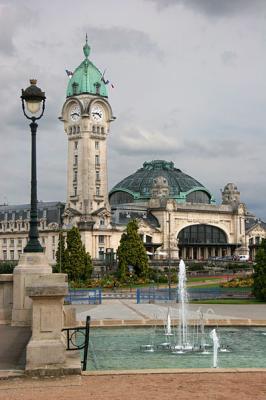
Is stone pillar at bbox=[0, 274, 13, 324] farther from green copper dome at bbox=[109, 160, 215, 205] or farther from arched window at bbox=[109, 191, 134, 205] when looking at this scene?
arched window at bbox=[109, 191, 134, 205]

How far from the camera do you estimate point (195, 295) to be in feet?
200

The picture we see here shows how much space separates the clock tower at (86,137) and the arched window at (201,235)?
24.5 m

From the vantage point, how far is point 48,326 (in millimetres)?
14227

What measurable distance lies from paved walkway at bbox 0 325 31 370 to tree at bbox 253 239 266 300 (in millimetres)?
34211

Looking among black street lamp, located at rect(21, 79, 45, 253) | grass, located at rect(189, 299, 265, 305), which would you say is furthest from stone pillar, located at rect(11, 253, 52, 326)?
grass, located at rect(189, 299, 265, 305)

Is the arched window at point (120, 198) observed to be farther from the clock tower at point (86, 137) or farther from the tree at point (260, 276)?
the tree at point (260, 276)

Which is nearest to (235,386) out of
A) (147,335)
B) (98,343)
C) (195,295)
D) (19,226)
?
(98,343)

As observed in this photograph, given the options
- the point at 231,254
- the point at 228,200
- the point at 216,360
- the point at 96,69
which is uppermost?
the point at 96,69

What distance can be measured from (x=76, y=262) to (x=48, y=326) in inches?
3033

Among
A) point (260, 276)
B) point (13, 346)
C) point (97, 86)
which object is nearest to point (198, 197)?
point (97, 86)

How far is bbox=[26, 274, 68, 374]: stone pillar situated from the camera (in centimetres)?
→ 1385

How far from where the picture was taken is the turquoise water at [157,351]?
64.8ft

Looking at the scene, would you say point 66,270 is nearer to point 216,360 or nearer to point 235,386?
point 216,360

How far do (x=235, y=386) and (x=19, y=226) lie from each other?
134012 mm
